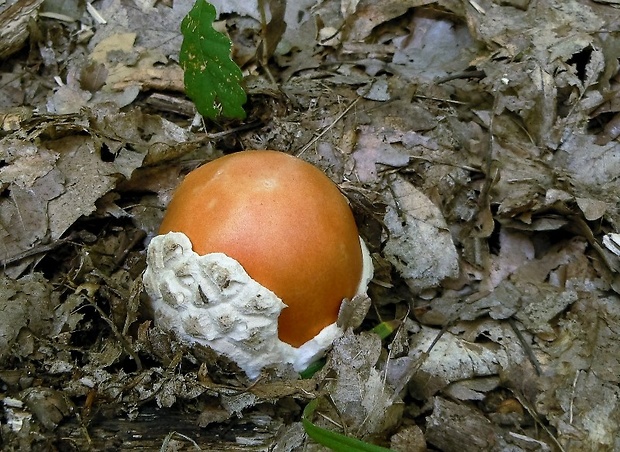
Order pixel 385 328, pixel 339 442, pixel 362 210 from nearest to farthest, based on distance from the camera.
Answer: pixel 339 442 → pixel 385 328 → pixel 362 210

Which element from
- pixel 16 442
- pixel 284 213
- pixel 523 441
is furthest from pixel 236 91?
pixel 523 441

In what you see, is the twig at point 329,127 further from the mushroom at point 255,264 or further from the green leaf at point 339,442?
the green leaf at point 339,442

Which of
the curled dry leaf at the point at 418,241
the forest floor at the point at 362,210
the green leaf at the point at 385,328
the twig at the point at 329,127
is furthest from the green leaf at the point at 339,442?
the twig at the point at 329,127

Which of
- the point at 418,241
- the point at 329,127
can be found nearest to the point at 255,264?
the point at 418,241

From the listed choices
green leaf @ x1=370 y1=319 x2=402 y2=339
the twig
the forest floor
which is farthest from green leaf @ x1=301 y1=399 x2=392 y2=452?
the twig

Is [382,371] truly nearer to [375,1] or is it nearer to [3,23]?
[375,1]

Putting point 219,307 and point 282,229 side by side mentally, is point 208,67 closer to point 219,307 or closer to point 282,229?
point 282,229
